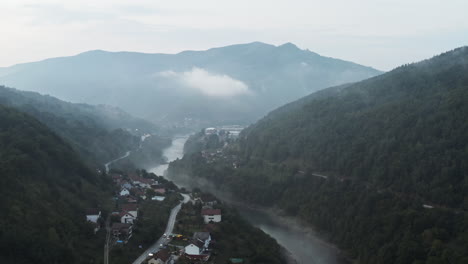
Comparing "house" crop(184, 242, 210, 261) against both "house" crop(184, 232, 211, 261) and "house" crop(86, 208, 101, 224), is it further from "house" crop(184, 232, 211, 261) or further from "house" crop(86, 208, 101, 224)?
"house" crop(86, 208, 101, 224)

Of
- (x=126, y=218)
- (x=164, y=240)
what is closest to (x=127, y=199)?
(x=126, y=218)

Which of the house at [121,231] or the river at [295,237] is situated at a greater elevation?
the house at [121,231]

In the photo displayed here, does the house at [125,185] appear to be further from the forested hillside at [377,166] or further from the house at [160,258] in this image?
A: the house at [160,258]

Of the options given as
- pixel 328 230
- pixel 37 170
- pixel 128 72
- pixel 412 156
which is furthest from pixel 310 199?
pixel 128 72

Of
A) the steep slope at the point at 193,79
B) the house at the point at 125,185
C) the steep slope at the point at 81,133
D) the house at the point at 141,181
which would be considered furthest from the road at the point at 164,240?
the steep slope at the point at 193,79

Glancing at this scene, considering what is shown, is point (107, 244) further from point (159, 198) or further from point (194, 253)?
point (159, 198)

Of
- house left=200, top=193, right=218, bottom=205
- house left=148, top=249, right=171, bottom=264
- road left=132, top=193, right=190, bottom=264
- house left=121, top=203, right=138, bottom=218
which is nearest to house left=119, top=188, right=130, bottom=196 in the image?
road left=132, top=193, right=190, bottom=264
